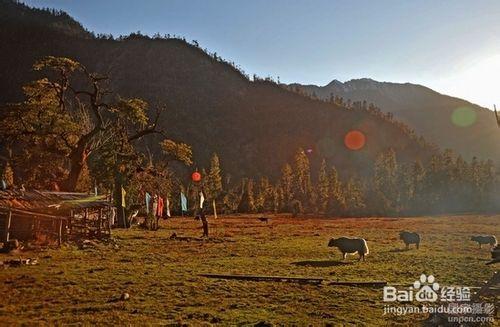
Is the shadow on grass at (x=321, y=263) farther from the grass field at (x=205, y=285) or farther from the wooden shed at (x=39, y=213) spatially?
the wooden shed at (x=39, y=213)

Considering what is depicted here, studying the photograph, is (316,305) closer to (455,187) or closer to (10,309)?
(10,309)

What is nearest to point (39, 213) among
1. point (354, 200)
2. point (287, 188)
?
point (354, 200)

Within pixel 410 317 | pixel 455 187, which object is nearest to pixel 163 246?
pixel 410 317

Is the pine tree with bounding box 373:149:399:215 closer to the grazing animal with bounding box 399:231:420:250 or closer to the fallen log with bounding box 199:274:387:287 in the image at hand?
the grazing animal with bounding box 399:231:420:250

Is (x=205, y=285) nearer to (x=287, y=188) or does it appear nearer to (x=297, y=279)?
(x=297, y=279)

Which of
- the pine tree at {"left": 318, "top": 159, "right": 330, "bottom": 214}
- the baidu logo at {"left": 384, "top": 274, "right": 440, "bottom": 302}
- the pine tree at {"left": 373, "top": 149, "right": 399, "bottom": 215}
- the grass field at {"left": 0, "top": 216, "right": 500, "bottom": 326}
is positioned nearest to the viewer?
the grass field at {"left": 0, "top": 216, "right": 500, "bottom": 326}

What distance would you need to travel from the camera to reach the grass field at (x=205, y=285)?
42.2ft

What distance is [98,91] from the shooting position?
121ft

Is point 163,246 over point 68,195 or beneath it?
beneath

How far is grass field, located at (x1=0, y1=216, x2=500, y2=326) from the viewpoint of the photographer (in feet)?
42.2

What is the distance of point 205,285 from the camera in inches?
671

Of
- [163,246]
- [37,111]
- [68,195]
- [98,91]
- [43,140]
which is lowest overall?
[163,246]

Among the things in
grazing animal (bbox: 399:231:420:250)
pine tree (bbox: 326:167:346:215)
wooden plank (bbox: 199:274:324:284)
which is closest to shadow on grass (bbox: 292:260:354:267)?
wooden plank (bbox: 199:274:324:284)

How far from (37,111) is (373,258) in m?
27.9
